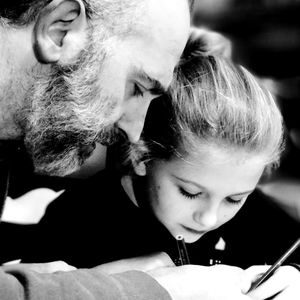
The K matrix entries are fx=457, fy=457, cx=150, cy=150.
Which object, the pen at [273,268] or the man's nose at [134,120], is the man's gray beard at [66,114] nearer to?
the man's nose at [134,120]

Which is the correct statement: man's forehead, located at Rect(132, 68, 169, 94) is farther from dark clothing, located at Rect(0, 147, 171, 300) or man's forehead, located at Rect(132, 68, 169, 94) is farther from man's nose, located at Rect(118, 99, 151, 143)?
dark clothing, located at Rect(0, 147, 171, 300)

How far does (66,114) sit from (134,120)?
0.28 ft

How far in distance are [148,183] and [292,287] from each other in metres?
0.22

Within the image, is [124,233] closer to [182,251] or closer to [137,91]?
[182,251]

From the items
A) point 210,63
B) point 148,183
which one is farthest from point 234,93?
point 148,183

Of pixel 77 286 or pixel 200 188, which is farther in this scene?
pixel 200 188

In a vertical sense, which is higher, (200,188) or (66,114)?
(66,114)

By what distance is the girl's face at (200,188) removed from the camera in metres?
0.57

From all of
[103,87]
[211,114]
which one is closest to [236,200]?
[211,114]

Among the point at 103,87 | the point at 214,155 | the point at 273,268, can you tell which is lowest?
the point at 273,268

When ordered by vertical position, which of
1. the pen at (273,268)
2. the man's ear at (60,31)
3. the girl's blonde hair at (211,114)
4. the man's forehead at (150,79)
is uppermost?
the man's ear at (60,31)

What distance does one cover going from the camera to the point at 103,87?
530mm

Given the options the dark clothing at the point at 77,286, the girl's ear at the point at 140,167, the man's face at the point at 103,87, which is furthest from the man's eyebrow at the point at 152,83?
the dark clothing at the point at 77,286

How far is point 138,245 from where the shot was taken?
610 mm
